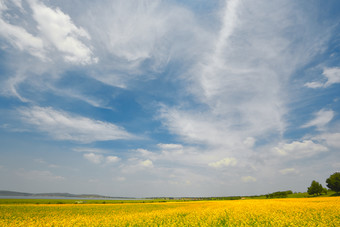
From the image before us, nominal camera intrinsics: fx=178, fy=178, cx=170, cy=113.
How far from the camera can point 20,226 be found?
1577cm

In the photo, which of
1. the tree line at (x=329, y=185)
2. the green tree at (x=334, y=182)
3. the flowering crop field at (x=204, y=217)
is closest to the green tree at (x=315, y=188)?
the tree line at (x=329, y=185)

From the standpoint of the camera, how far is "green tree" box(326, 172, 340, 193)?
296 ft

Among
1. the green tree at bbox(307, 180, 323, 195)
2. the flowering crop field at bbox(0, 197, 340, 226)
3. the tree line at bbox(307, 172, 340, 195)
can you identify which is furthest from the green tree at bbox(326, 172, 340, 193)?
the flowering crop field at bbox(0, 197, 340, 226)

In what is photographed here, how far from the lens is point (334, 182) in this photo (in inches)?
3602

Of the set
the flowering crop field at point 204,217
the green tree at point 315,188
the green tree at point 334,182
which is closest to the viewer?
the flowering crop field at point 204,217

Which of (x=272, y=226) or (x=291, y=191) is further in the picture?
(x=291, y=191)

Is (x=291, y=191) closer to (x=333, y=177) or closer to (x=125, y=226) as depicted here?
(x=333, y=177)

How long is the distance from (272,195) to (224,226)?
156 m

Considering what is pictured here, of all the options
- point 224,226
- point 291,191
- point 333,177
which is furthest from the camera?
point 291,191

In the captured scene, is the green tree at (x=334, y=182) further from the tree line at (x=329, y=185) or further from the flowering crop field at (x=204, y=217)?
the flowering crop field at (x=204, y=217)

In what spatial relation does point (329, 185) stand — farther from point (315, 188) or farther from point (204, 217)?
point (204, 217)

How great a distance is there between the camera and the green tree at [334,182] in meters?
90.1

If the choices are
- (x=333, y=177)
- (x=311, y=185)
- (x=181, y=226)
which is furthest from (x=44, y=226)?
(x=311, y=185)

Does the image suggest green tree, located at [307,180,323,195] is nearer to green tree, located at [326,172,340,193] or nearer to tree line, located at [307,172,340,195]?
tree line, located at [307,172,340,195]
